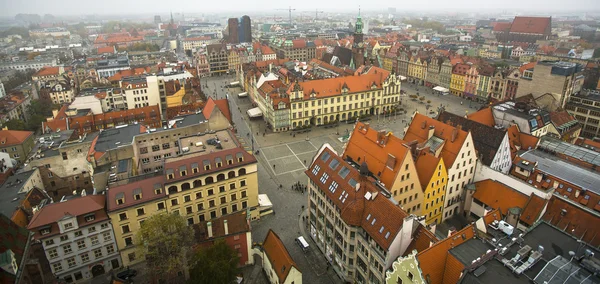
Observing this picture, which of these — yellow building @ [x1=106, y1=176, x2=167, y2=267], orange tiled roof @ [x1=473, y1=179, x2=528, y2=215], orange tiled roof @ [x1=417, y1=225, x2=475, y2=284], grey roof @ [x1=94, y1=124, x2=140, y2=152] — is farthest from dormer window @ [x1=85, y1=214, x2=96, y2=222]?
orange tiled roof @ [x1=473, y1=179, x2=528, y2=215]

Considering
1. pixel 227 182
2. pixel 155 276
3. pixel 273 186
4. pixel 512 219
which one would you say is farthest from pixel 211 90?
pixel 512 219

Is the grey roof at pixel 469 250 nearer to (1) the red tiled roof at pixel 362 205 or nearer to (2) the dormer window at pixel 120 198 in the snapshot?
(1) the red tiled roof at pixel 362 205

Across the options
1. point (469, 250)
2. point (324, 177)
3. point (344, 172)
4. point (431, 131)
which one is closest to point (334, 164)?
point (324, 177)

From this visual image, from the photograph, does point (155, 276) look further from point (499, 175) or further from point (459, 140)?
point (499, 175)

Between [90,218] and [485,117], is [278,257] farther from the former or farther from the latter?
[485,117]

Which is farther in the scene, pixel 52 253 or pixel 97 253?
pixel 97 253

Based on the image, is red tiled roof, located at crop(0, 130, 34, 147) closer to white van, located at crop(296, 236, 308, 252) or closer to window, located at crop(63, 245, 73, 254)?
window, located at crop(63, 245, 73, 254)
